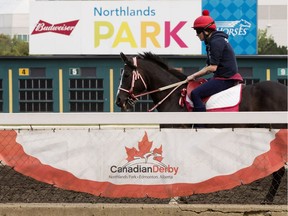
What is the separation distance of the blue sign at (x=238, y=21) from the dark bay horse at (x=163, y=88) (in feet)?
44.4

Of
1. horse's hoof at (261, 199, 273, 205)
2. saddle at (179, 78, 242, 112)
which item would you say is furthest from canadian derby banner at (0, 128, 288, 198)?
saddle at (179, 78, 242, 112)

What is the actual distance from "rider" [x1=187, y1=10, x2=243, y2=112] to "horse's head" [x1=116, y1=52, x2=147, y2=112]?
1050mm

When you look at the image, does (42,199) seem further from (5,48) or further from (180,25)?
(5,48)

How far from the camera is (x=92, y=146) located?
548cm

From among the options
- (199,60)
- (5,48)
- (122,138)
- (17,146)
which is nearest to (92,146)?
(122,138)

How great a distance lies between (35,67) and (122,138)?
1419 centimetres

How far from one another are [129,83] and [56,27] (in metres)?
14.2

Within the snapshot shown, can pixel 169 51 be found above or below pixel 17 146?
above

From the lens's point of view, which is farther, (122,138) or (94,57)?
(94,57)

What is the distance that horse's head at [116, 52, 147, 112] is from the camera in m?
8.47

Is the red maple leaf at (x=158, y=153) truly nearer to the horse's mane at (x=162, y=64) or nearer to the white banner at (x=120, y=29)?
the horse's mane at (x=162, y=64)

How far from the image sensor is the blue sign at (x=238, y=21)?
71.7 ft

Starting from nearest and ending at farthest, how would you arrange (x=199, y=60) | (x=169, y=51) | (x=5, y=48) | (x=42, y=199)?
(x=42, y=199), (x=199, y=60), (x=169, y=51), (x=5, y=48)

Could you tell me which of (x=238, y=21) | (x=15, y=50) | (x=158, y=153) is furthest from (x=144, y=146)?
(x=15, y=50)
